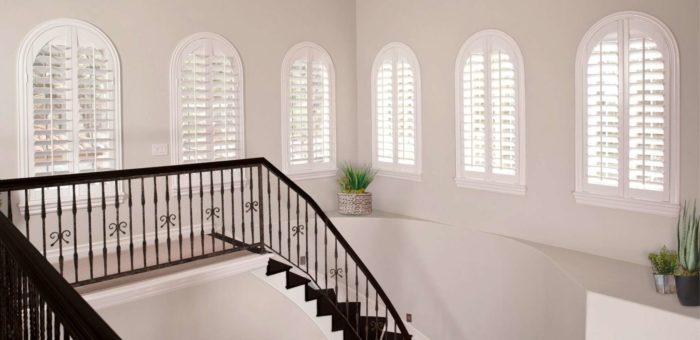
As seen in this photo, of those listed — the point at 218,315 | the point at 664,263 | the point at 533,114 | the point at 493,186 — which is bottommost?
the point at 218,315

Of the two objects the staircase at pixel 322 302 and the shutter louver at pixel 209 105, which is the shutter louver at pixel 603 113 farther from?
the shutter louver at pixel 209 105

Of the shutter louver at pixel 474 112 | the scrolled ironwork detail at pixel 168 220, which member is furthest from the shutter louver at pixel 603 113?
the scrolled ironwork detail at pixel 168 220

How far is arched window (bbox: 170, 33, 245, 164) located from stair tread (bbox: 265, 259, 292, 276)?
1.71m

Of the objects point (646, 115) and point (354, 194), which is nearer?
point (646, 115)

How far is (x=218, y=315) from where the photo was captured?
566 cm

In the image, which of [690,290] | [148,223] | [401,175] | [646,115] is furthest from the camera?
[401,175]

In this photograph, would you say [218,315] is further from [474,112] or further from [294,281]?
[474,112]

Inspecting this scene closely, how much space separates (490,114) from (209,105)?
3.06 metres

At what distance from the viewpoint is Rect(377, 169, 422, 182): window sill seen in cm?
759

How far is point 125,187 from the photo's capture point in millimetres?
6023

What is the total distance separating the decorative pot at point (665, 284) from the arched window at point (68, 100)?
4960 mm

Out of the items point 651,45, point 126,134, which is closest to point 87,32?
point 126,134

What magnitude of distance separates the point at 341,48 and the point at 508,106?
102 inches

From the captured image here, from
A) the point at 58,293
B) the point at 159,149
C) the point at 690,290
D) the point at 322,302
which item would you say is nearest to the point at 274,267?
the point at 322,302
